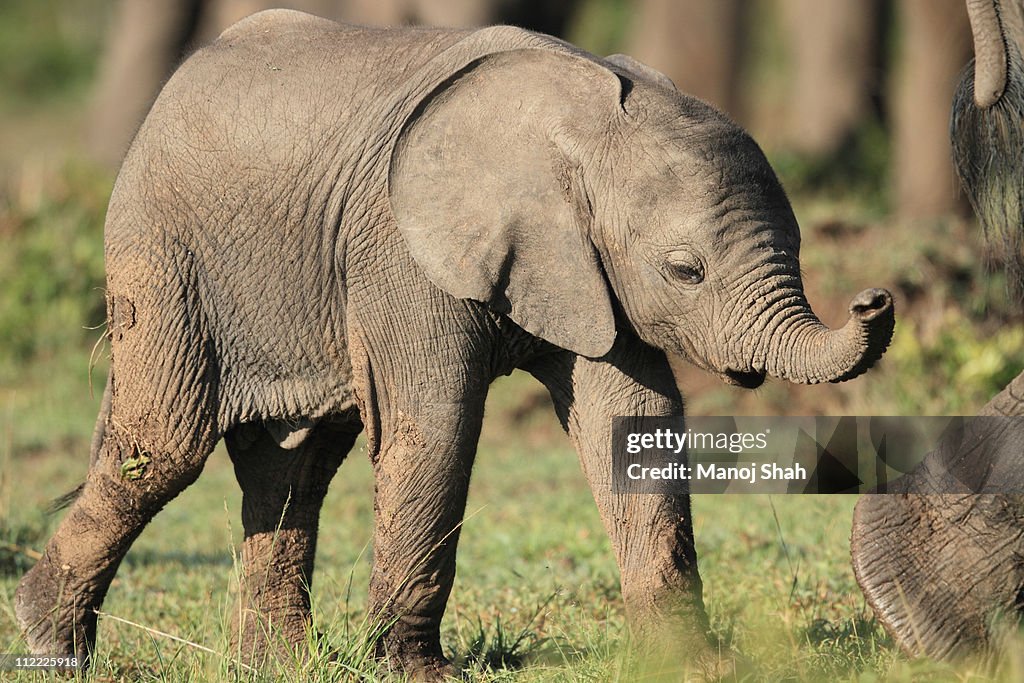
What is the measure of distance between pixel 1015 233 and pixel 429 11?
1073 cm

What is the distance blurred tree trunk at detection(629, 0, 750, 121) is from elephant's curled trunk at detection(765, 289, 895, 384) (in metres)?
12.7

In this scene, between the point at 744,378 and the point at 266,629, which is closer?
the point at 744,378

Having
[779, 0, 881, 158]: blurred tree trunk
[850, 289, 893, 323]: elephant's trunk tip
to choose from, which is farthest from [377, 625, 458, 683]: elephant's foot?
[779, 0, 881, 158]: blurred tree trunk

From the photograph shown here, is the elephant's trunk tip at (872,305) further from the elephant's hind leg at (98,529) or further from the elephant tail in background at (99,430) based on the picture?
the elephant tail in background at (99,430)

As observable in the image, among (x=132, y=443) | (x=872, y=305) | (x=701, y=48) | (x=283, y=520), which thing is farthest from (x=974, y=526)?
(x=701, y=48)

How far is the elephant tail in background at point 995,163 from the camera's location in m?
4.75

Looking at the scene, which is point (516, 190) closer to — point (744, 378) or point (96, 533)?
point (744, 378)

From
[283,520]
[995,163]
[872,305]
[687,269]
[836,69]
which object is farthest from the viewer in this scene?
[836,69]

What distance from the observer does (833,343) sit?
4.13 meters

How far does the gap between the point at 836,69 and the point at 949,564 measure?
14.6 meters

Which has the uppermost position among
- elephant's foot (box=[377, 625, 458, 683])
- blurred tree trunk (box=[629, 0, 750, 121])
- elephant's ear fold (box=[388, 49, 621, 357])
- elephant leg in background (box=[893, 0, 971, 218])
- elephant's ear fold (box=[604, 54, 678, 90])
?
blurred tree trunk (box=[629, 0, 750, 121])

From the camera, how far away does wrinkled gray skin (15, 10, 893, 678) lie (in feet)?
14.6

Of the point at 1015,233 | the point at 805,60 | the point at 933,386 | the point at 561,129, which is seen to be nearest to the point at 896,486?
the point at 1015,233

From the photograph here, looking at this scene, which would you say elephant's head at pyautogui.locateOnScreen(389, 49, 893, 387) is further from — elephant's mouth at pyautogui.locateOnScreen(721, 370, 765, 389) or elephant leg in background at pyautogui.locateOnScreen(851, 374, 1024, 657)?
elephant leg in background at pyautogui.locateOnScreen(851, 374, 1024, 657)
